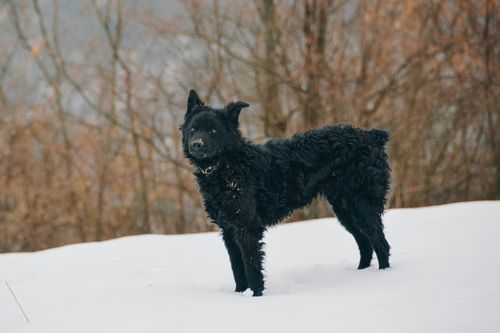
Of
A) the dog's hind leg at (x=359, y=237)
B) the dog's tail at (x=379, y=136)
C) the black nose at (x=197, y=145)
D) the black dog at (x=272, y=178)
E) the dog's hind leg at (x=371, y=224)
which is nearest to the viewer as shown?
the black nose at (x=197, y=145)

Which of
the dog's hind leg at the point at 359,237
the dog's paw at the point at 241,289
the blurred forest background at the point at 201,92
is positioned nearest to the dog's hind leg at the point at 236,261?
the dog's paw at the point at 241,289

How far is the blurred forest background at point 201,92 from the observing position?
49.8 feet

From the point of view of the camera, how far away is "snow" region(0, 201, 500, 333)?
3.79 metres

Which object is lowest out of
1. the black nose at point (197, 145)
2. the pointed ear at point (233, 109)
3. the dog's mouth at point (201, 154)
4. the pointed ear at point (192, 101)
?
the dog's mouth at point (201, 154)

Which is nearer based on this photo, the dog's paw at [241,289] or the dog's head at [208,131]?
the dog's head at [208,131]

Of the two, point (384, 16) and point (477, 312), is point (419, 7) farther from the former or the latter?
point (477, 312)

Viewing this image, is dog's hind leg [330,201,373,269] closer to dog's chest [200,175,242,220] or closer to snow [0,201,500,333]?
snow [0,201,500,333]

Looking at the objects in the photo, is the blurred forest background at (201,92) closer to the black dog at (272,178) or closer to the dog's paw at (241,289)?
the black dog at (272,178)

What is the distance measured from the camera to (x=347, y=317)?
12.3ft

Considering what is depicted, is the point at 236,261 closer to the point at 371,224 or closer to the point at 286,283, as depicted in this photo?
the point at 286,283


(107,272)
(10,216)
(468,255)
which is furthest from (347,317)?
(10,216)

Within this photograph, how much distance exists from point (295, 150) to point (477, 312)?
2.76m

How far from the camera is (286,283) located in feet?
19.2

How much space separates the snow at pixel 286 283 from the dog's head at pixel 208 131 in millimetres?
1311
